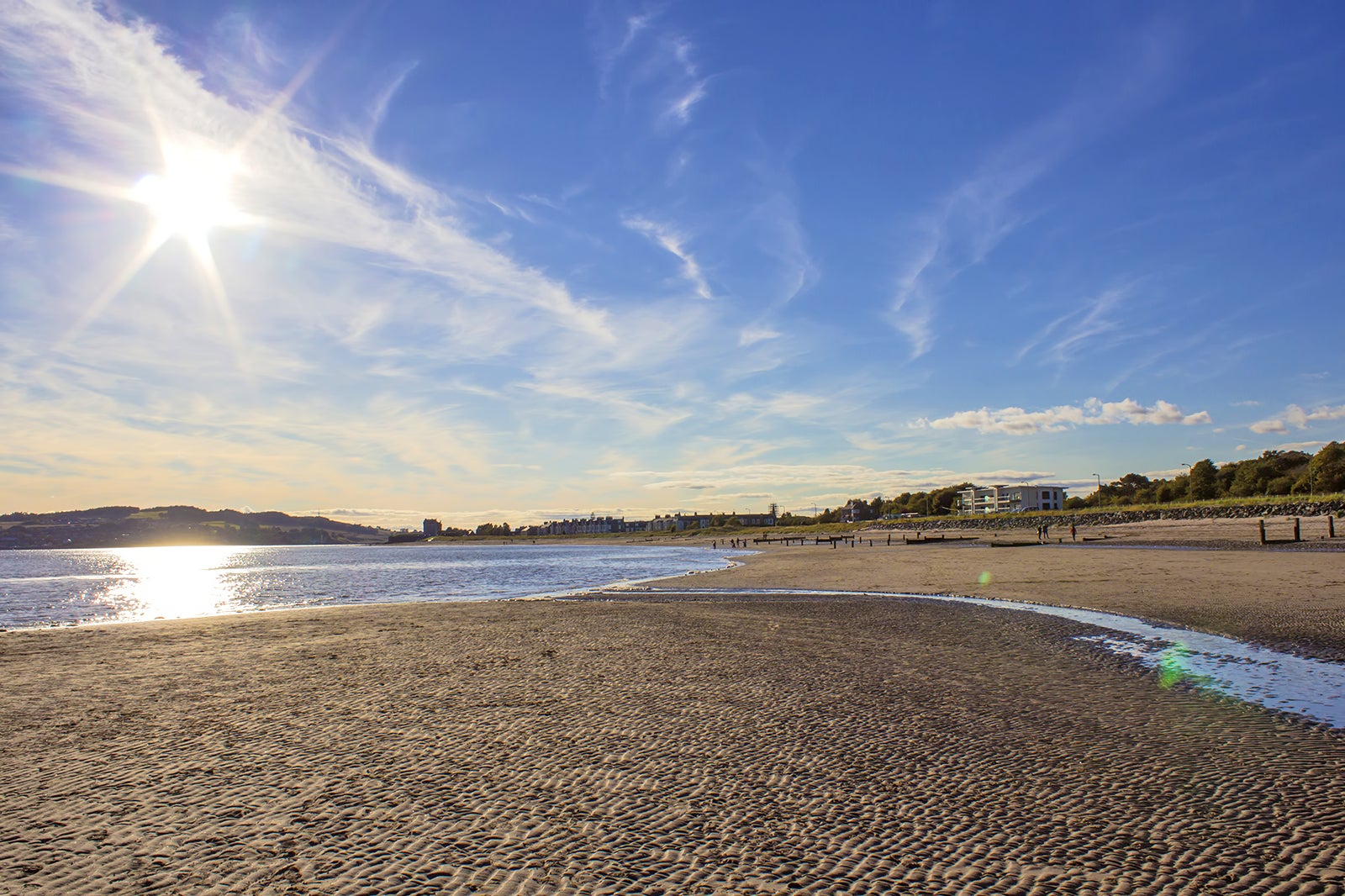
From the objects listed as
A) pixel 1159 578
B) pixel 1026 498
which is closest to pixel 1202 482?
pixel 1026 498

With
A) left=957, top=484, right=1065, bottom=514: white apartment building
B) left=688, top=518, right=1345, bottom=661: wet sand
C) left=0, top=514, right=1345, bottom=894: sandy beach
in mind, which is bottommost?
left=688, top=518, right=1345, bottom=661: wet sand

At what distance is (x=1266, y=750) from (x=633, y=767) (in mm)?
5950

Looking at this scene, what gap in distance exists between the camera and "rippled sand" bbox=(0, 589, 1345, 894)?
15.0ft

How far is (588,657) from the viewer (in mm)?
12352

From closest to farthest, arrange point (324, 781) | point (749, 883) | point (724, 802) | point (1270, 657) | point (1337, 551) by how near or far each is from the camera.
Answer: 1. point (749, 883)
2. point (724, 802)
3. point (324, 781)
4. point (1270, 657)
5. point (1337, 551)

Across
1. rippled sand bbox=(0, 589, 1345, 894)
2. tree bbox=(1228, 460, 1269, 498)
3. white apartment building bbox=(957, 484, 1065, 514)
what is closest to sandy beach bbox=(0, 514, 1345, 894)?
rippled sand bbox=(0, 589, 1345, 894)

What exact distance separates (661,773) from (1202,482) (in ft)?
426

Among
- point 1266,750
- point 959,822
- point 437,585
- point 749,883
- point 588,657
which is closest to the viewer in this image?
point 749,883

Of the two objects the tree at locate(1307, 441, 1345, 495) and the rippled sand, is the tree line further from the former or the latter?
the rippled sand

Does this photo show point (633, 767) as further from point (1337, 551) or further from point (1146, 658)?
point (1337, 551)

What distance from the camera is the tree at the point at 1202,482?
10575 centimetres

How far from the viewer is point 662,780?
6285 mm

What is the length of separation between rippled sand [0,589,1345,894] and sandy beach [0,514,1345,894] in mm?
31

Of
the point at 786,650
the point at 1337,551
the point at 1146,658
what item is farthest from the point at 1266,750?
the point at 1337,551
